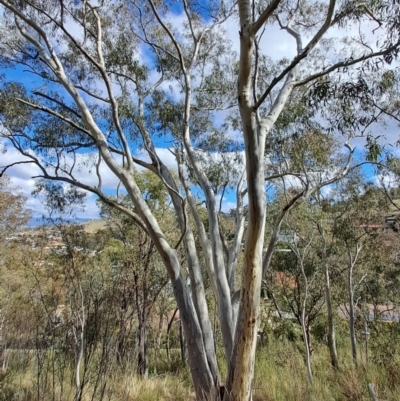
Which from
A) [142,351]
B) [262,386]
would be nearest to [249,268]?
[262,386]

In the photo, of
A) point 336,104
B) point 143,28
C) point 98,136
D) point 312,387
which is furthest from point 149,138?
point 312,387

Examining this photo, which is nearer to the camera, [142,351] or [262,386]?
[262,386]

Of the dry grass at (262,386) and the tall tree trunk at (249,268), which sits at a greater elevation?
the tall tree trunk at (249,268)

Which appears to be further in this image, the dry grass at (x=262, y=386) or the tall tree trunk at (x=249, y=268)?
the dry grass at (x=262, y=386)

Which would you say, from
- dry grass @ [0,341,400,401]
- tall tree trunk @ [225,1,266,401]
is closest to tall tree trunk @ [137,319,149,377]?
dry grass @ [0,341,400,401]

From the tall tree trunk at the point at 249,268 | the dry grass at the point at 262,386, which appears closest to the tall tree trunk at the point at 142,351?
the dry grass at the point at 262,386

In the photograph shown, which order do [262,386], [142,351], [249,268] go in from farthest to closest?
1. [142,351]
2. [262,386]
3. [249,268]

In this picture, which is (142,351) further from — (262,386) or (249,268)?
(249,268)

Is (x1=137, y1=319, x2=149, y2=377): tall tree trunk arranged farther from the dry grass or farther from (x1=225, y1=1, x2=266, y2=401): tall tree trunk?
(x1=225, y1=1, x2=266, y2=401): tall tree trunk

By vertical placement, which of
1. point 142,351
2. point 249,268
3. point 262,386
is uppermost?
point 249,268

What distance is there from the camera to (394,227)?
11.6 m

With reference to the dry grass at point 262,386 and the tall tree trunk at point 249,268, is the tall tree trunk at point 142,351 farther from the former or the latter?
the tall tree trunk at point 249,268

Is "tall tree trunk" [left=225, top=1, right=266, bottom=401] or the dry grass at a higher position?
"tall tree trunk" [left=225, top=1, right=266, bottom=401]

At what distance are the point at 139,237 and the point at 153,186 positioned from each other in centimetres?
132
